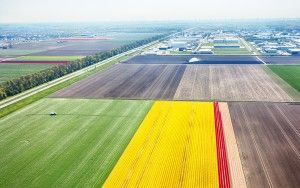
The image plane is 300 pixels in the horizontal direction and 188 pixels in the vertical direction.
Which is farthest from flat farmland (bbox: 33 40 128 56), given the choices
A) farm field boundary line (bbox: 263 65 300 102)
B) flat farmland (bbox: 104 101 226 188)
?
flat farmland (bbox: 104 101 226 188)

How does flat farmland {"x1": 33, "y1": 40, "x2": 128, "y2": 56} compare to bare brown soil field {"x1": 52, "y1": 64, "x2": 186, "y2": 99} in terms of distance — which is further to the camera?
flat farmland {"x1": 33, "y1": 40, "x2": 128, "y2": 56}

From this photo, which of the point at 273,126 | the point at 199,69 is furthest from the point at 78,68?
the point at 273,126

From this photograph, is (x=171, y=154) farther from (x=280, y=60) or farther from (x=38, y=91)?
(x=280, y=60)

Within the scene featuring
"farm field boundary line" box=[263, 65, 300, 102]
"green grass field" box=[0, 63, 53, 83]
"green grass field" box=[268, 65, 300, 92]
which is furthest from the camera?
"green grass field" box=[0, 63, 53, 83]

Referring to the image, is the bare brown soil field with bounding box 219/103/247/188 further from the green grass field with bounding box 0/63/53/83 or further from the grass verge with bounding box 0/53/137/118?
the green grass field with bounding box 0/63/53/83

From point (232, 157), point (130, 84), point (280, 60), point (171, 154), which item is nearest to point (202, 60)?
point (280, 60)

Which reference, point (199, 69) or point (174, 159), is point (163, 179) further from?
point (199, 69)
